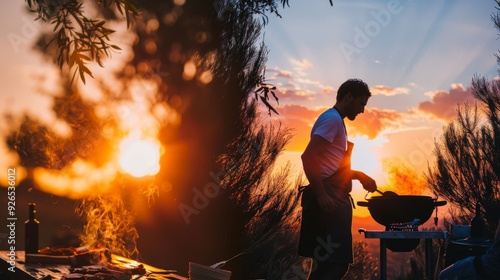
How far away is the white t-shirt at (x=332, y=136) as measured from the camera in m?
4.18

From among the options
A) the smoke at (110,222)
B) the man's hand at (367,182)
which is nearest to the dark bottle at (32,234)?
the man's hand at (367,182)

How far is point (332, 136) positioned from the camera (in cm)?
417

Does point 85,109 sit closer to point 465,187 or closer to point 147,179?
point 147,179

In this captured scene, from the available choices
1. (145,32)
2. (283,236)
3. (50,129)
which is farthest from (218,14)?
(283,236)

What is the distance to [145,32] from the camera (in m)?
15.7

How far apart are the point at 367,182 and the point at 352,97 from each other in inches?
22.9

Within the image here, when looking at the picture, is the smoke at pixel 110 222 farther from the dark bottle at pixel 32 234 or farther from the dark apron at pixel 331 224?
the dark apron at pixel 331 224

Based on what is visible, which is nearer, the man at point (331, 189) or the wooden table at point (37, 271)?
the man at point (331, 189)

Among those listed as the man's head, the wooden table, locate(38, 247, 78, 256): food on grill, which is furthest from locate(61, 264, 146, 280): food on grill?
the man's head

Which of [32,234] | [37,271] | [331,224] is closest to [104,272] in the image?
[37,271]

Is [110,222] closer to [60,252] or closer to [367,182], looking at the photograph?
[60,252]

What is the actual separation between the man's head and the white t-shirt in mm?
94

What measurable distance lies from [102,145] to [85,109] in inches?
37.6

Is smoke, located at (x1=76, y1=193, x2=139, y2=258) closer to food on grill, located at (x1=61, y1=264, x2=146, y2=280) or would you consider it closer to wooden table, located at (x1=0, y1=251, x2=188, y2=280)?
wooden table, located at (x1=0, y1=251, x2=188, y2=280)
